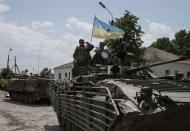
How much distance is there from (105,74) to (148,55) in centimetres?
4291

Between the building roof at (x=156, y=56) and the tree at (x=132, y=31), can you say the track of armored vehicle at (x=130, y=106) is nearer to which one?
the tree at (x=132, y=31)

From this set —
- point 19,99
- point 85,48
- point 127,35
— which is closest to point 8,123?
point 85,48

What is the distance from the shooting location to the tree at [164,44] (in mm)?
68750

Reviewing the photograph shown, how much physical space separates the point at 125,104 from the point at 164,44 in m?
65.6

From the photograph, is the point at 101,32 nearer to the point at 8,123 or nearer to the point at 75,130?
the point at 8,123

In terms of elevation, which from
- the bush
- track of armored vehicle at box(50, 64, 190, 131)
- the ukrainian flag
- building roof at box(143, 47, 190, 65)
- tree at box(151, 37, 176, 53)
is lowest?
track of armored vehicle at box(50, 64, 190, 131)

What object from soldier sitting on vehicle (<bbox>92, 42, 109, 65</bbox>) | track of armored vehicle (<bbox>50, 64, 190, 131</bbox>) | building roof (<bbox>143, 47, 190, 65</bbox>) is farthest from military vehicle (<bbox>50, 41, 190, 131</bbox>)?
building roof (<bbox>143, 47, 190, 65</bbox>)

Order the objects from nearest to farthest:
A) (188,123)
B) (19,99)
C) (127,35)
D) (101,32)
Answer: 1. (188,123)
2. (101,32)
3. (19,99)
4. (127,35)

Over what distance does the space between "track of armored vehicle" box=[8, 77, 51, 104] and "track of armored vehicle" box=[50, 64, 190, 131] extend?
1187 cm

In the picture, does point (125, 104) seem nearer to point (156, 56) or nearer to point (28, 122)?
point (28, 122)

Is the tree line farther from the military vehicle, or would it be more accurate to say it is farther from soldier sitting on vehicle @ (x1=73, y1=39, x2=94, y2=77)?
the military vehicle

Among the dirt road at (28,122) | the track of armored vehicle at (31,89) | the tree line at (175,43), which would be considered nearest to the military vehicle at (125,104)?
the dirt road at (28,122)

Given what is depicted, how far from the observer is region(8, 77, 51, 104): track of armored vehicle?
22.1m

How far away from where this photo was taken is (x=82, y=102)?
8680 mm
